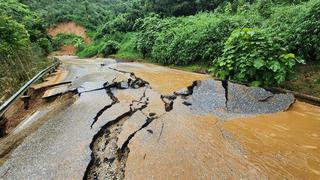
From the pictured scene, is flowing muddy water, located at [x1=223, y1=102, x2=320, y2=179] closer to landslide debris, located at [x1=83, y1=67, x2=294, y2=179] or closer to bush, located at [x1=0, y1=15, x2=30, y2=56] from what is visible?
landslide debris, located at [x1=83, y1=67, x2=294, y2=179]

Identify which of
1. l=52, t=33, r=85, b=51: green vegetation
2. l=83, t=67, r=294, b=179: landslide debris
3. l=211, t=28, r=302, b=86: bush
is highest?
→ l=211, t=28, r=302, b=86: bush

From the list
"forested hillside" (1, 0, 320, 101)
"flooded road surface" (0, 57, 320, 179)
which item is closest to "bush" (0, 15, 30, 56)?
"flooded road surface" (0, 57, 320, 179)

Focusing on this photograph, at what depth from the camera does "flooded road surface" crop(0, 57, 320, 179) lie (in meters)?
3.68

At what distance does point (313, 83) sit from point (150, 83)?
4921 mm

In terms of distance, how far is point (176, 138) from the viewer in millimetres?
4695

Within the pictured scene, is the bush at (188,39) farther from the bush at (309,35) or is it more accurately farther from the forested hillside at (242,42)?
the bush at (309,35)

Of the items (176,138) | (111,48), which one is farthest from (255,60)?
(111,48)

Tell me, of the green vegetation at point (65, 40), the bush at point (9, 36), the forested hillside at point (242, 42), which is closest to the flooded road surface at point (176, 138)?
the forested hillside at point (242, 42)

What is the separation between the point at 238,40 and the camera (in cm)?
889

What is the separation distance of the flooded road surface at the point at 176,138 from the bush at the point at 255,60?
81 cm

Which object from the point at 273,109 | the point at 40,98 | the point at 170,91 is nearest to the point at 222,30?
the point at 170,91

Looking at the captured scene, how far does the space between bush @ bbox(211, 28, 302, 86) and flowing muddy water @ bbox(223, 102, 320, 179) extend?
1.52m

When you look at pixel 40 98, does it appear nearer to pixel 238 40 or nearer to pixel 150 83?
pixel 150 83

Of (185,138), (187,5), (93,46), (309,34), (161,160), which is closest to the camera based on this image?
(161,160)
